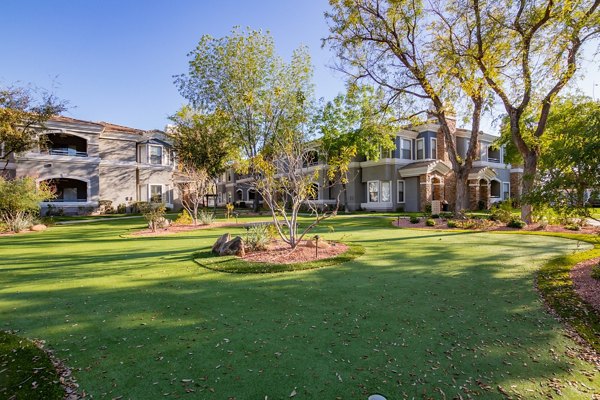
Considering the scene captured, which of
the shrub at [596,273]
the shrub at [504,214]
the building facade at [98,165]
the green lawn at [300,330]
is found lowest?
the green lawn at [300,330]

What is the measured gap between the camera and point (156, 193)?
3228 centimetres

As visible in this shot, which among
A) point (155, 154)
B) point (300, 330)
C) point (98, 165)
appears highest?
point (155, 154)

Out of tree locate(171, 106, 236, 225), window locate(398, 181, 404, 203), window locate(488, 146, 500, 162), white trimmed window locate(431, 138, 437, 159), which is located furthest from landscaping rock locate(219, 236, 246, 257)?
window locate(488, 146, 500, 162)

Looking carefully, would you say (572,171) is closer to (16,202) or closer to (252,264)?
(252,264)

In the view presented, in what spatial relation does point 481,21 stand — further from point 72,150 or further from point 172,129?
point 72,150

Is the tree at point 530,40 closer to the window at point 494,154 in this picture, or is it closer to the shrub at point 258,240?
the shrub at point 258,240

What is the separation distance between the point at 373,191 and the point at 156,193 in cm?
2105

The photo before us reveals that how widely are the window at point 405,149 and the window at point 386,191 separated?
2796 millimetres

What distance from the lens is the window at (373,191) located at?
30.3m

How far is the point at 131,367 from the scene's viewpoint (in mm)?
3324

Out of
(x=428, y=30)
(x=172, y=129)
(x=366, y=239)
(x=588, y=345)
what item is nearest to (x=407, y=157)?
(x=428, y=30)

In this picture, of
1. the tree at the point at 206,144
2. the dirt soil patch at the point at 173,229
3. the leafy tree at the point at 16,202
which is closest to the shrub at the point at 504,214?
the dirt soil patch at the point at 173,229

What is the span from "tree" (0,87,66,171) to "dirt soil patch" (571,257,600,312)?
2642 centimetres

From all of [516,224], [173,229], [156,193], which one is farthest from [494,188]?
[156,193]
